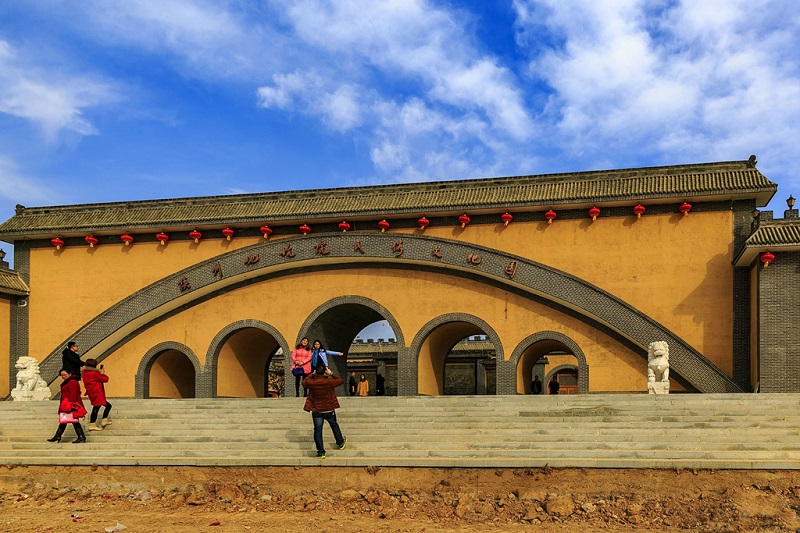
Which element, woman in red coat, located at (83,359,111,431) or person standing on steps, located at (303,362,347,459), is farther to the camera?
woman in red coat, located at (83,359,111,431)

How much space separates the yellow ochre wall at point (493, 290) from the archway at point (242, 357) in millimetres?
280

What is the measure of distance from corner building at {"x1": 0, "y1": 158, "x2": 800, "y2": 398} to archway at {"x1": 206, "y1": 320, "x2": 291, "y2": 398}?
51mm

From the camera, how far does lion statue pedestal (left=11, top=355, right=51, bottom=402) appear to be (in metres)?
17.8

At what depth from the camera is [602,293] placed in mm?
17688

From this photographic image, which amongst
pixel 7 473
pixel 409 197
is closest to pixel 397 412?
pixel 7 473

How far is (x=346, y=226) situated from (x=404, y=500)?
10.3 metres

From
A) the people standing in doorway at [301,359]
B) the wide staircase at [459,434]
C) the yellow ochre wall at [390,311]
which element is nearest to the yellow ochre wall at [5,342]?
the yellow ochre wall at [390,311]

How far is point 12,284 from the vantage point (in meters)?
20.6

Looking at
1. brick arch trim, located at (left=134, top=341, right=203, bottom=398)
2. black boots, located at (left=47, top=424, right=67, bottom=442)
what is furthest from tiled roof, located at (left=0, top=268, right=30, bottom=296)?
black boots, located at (left=47, top=424, right=67, bottom=442)

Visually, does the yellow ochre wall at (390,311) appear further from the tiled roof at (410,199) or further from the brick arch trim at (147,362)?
the tiled roof at (410,199)

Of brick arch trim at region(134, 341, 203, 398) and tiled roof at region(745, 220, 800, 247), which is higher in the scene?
tiled roof at region(745, 220, 800, 247)

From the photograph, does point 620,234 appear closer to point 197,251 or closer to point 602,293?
point 602,293

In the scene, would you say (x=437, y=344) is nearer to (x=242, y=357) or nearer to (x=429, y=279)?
(x=429, y=279)

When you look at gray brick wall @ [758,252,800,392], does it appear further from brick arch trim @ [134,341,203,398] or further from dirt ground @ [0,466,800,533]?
brick arch trim @ [134,341,203,398]
